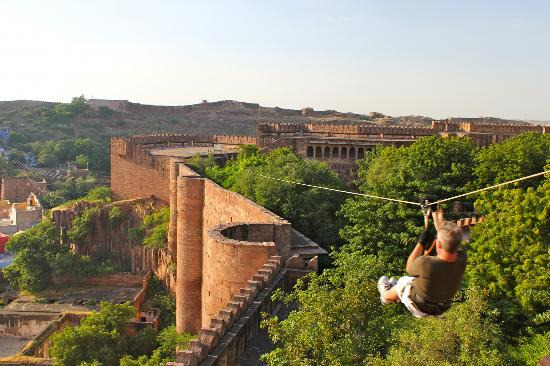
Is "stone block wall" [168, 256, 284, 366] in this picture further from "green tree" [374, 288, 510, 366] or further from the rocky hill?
the rocky hill

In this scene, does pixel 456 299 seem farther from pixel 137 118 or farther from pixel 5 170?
pixel 137 118

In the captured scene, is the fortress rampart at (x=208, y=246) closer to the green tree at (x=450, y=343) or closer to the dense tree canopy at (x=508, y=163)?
the green tree at (x=450, y=343)

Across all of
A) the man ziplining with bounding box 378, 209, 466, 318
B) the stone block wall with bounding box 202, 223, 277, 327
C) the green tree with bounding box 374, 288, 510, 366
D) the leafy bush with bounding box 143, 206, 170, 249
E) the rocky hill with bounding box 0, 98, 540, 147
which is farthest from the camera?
the rocky hill with bounding box 0, 98, 540, 147

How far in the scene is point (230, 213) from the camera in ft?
57.1

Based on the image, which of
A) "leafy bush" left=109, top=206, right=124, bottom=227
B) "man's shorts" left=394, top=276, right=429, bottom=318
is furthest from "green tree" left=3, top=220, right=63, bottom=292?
"man's shorts" left=394, top=276, right=429, bottom=318

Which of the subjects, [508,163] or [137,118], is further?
[137,118]

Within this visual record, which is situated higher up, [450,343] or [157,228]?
[450,343]

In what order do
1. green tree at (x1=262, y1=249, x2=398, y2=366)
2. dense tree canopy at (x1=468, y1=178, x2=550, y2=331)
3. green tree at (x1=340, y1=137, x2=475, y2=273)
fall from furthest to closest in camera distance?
green tree at (x1=340, y1=137, x2=475, y2=273) < dense tree canopy at (x1=468, y1=178, x2=550, y2=331) < green tree at (x1=262, y1=249, x2=398, y2=366)

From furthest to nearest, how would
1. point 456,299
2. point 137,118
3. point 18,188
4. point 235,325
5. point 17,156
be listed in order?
point 137,118 → point 17,156 → point 18,188 → point 456,299 → point 235,325

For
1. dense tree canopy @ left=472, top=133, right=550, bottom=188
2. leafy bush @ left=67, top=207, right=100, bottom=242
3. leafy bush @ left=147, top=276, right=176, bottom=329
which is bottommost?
leafy bush @ left=147, top=276, right=176, bottom=329

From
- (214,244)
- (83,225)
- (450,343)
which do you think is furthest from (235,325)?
(83,225)

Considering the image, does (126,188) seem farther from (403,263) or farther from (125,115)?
(125,115)

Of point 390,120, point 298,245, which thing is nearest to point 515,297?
point 298,245

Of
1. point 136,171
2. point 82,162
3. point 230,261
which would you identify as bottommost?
point 82,162
